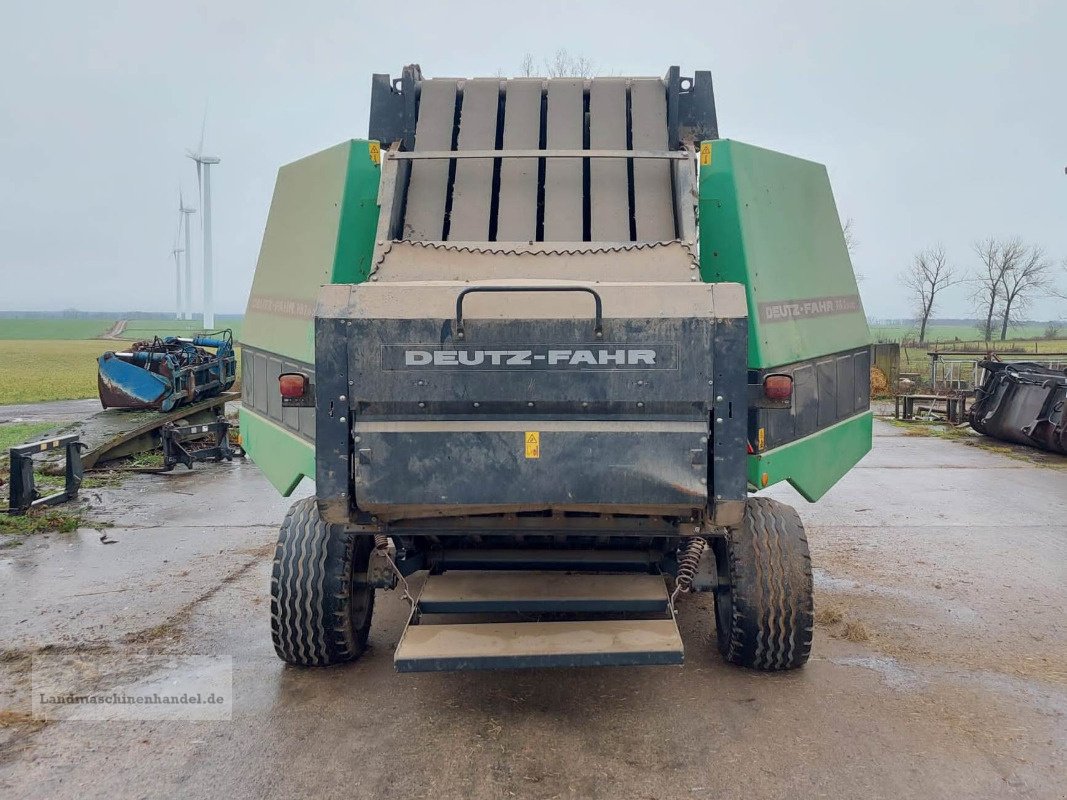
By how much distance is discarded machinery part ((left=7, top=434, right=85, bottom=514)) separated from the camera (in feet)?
27.9

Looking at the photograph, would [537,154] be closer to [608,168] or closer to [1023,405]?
[608,168]

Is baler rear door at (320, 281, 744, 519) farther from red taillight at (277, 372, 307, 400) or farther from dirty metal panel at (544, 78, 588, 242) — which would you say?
dirty metal panel at (544, 78, 588, 242)

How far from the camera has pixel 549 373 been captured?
138 inches

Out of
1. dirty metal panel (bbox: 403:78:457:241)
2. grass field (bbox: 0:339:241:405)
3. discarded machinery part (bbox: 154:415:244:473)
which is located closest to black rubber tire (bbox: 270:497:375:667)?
dirty metal panel (bbox: 403:78:457:241)

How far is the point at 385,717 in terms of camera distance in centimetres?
412

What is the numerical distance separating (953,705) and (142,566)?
19.1 ft

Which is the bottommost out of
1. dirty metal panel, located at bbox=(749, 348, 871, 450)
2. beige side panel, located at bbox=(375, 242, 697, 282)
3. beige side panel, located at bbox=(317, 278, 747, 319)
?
dirty metal panel, located at bbox=(749, 348, 871, 450)

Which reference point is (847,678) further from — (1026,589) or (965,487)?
(965,487)

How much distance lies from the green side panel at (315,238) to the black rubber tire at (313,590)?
36.7 inches

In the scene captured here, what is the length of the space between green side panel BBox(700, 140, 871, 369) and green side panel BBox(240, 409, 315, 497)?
213 cm

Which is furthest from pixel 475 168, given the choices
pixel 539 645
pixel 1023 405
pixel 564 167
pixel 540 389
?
pixel 1023 405

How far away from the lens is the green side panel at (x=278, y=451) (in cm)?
423

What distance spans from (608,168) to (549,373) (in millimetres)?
1697

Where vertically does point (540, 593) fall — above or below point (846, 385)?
below
